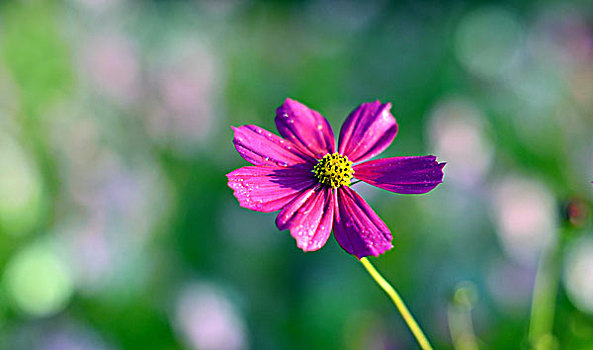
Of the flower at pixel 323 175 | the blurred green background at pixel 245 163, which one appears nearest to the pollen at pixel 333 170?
the flower at pixel 323 175

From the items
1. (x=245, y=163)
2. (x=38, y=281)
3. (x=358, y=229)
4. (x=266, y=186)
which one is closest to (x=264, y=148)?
(x=266, y=186)

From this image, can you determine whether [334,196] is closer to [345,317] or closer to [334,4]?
[345,317]

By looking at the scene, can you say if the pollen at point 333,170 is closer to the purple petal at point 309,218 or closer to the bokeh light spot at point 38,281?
the purple petal at point 309,218

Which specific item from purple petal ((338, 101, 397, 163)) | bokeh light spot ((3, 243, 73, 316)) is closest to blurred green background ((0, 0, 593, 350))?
bokeh light spot ((3, 243, 73, 316))

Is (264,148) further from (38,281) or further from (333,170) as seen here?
Result: (38,281)

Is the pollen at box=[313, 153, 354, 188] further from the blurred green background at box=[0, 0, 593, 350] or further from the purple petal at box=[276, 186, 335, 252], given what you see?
the blurred green background at box=[0, 0, 593, 350]

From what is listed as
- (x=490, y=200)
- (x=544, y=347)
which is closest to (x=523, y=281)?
(x=490, y=200)

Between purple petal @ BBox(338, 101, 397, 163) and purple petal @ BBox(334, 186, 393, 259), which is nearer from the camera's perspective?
purple petal @ BBox(334, 186, 393, 259)
